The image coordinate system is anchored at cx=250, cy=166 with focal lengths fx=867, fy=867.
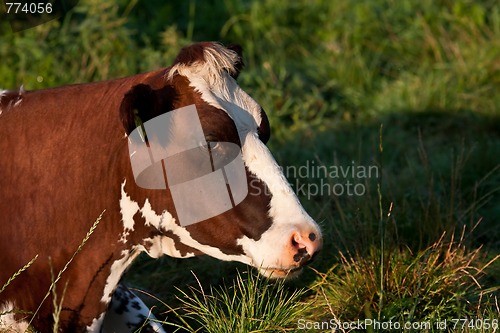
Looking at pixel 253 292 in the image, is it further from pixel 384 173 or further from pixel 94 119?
pixel 384 173

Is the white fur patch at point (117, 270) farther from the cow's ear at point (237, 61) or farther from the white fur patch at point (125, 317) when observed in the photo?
the cow's ear at point (237, 61)

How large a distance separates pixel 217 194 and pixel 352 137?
353 centimetres

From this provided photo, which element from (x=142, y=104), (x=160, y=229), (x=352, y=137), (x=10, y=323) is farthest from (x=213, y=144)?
(x=352, y=137)

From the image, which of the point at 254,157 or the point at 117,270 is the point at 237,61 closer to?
the point at 254,157

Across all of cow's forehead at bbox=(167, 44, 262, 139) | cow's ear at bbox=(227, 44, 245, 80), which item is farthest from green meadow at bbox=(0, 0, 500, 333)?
cow's ear at bbox=(227, 44, 245, 80)

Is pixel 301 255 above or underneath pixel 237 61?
underneath

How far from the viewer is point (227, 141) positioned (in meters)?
3.48

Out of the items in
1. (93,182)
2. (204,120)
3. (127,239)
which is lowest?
(127,239)

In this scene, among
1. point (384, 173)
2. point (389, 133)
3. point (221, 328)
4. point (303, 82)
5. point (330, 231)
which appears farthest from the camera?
point (303, 82)

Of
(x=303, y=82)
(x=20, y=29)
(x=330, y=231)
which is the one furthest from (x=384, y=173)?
(x=20, y=29)

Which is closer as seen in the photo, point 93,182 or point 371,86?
point 93,182

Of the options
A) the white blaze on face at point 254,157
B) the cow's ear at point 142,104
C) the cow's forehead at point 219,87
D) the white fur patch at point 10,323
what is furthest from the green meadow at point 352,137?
the cow's forehead at point 219,87

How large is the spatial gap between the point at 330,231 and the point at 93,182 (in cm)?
184

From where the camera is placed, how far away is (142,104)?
11.2 ft
